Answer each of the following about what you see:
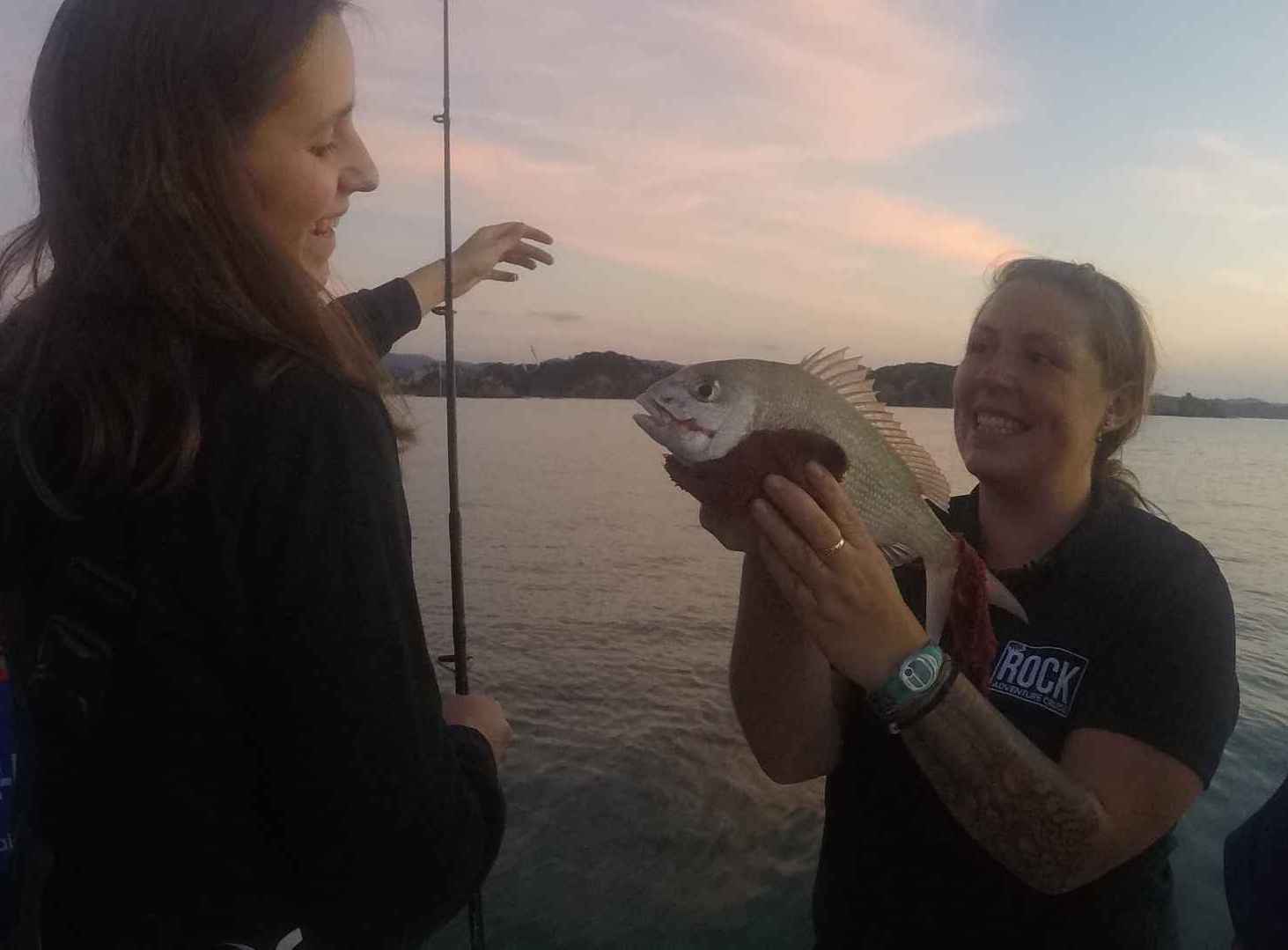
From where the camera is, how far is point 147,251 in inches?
59.5

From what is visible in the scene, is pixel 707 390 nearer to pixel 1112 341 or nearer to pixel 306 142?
pixel 306 142

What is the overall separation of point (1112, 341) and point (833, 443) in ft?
5.21

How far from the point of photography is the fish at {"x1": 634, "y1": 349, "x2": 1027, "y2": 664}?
252 centimetres

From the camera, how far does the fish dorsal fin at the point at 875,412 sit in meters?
2.80

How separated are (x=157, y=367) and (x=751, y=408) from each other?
160cm

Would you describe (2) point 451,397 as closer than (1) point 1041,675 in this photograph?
No

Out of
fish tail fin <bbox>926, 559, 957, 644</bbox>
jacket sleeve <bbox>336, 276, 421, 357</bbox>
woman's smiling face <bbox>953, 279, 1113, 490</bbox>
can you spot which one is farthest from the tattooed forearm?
jacket sleeve <bbox>336, 276, 421, 357</bbox>

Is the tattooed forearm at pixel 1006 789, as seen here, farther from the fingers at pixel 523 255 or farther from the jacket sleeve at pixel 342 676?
the fingers at pixel 523 255

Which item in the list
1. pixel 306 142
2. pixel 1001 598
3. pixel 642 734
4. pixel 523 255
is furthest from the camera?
pixel 642 734

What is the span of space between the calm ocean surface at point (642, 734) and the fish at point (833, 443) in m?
0.66

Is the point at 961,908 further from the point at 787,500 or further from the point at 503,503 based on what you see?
the point at 503,503

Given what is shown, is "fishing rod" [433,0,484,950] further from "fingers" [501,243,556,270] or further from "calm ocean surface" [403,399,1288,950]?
"calm ocean surface" [403,399,1288,950]

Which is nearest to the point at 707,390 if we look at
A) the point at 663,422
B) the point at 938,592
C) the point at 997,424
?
the point at 663,422

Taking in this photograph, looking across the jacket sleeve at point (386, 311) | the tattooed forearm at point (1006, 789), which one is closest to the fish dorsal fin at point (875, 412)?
the tattooed forearm at point (1006, 789)
